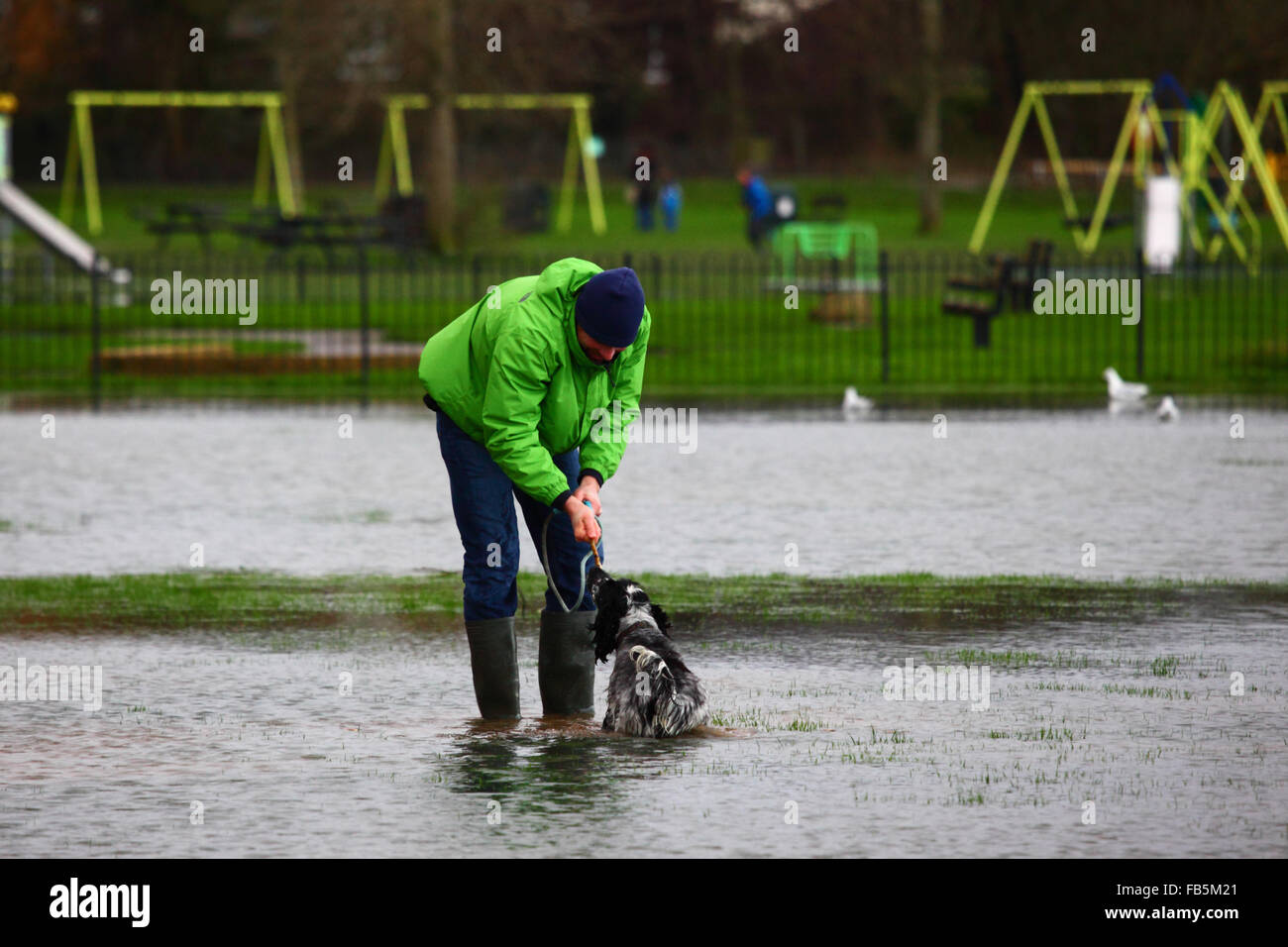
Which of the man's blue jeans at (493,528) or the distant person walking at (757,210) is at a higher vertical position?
the distant person walking at (757,210)

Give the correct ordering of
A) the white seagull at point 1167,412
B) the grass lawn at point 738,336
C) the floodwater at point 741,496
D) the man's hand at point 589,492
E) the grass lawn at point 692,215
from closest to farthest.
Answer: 1. the man's hand at point 589,492
2. the floodwater at point 741,496
3. the white seagull at point 1167,412
4. the grass lawn at point 738,336
5. the grass lawn at point 692,215

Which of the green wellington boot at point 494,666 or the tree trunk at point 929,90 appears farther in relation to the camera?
the tree trunk at point 929,90

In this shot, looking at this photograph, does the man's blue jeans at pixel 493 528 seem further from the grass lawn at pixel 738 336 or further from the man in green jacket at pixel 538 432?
the grass lawn at pixel 738 336

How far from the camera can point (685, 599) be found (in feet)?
34.1

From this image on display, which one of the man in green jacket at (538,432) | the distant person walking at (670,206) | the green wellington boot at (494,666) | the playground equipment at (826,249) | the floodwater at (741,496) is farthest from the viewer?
the distant person walking at (670,206)

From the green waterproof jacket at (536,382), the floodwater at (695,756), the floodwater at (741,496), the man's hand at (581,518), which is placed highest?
the green waterproof jacket at (536,382)

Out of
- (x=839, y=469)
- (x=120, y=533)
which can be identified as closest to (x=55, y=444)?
(x=120, y=533)

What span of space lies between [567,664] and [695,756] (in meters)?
0.79

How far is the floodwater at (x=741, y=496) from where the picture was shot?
1170 centimetres

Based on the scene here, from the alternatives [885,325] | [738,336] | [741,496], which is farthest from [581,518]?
[738,336]

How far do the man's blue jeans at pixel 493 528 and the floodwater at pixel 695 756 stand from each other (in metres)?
0.48

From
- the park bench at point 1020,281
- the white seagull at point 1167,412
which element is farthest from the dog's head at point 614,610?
the park bench at point 1020,281

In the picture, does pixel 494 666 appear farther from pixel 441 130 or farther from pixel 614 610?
pixel 441 130
